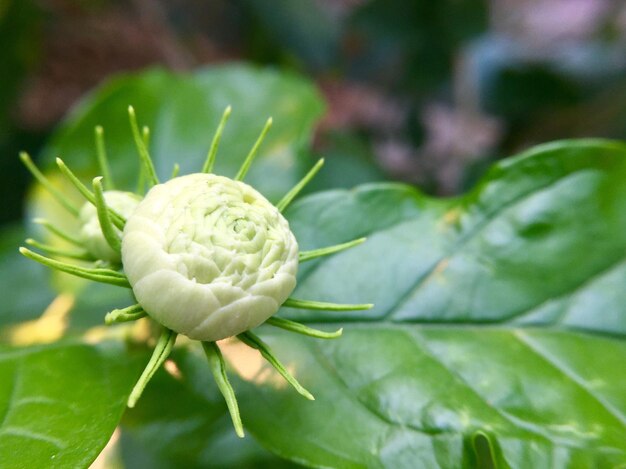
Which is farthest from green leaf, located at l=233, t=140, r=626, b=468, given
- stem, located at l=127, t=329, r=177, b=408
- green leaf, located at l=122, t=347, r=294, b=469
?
stem, located at l=127, t=329, r=177, b=408

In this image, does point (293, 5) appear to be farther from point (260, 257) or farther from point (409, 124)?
point (260, 257)

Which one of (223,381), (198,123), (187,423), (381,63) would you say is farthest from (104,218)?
(381,63)

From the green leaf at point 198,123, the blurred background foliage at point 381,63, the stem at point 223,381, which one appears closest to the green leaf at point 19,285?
the green leaf at point 198,123

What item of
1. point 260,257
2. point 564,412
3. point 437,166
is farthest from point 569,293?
point 437,166

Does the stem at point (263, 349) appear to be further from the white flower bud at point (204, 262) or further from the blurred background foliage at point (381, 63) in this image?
the blurred background foliage at point (381, 63)

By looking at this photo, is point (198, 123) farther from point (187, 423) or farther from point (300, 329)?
point (300, 329)

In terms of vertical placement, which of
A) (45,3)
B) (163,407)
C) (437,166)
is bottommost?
(437,166)
